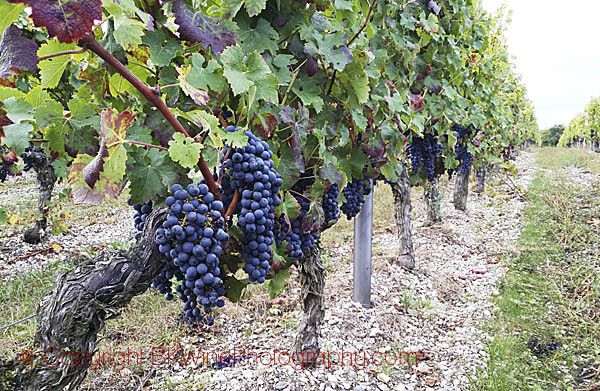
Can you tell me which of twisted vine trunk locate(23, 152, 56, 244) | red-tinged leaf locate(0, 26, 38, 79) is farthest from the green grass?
twisted vine trunk locate(23, 152, 56, 244)

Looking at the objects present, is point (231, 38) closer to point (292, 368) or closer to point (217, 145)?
point (217, 145)

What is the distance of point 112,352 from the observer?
11.8 feet

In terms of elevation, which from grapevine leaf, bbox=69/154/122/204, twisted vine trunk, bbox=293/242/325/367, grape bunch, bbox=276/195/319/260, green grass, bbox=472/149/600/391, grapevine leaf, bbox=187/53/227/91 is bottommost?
green grass, bbox=472/149/600/391

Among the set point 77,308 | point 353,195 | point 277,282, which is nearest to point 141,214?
point 77,308

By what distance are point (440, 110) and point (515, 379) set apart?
2554 mm

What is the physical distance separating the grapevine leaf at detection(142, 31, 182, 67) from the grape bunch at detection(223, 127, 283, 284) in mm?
313

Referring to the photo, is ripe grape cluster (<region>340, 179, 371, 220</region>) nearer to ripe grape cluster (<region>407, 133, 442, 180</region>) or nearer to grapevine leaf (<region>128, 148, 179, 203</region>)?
grapevine leaf (<region>128, 148, 179, 203</region>)

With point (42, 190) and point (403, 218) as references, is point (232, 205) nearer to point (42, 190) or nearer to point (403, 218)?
point (403, 218)

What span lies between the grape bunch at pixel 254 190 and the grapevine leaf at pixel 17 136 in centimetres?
57

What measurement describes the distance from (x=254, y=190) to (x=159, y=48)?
573 mm

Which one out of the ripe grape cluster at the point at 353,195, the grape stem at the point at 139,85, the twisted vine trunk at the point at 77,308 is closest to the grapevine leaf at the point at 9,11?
the grape stem at the point at 139,85

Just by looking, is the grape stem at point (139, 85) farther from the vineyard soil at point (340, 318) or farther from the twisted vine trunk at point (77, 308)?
the vineyard soil at point (340, 318)

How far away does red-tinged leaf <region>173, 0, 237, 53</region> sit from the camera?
1.28 metres

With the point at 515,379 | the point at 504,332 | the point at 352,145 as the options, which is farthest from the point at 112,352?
the point at 504,332
